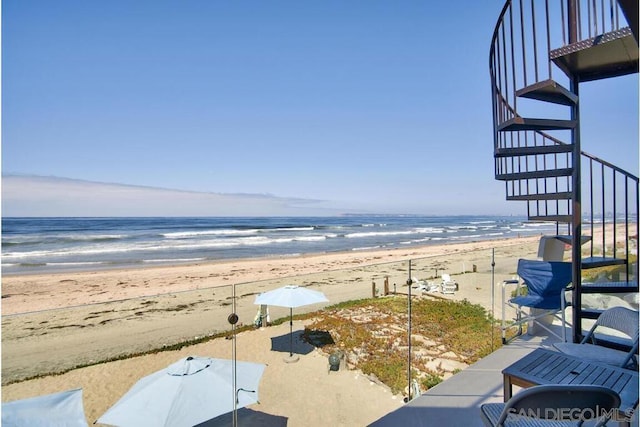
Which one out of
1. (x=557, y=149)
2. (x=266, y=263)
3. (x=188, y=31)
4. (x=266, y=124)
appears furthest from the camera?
(x=266, y=124)

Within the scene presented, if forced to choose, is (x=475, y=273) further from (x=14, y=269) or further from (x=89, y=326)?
(x=14, y=269)

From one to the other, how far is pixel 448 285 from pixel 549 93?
2.52m

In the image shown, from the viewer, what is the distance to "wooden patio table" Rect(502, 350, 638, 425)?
57.7 inches

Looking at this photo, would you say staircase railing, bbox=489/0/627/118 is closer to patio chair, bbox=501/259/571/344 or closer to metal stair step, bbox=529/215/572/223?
metal stair step, bbox=529/215/572/223

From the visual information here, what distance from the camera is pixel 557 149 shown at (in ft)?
10.3

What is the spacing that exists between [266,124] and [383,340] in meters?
18.6

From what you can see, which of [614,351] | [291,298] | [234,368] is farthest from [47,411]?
[614,351]

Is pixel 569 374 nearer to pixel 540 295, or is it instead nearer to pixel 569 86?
pixel 540 295

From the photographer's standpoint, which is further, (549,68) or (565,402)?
(549,68)

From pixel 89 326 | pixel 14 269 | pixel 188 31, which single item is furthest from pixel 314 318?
pixel 14 269

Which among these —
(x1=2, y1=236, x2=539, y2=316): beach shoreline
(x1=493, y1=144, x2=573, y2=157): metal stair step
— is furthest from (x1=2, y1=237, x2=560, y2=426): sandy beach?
(x1=2, y1=236, x2=539, y2=316): beach shoreline

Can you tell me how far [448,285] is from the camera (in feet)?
14.2

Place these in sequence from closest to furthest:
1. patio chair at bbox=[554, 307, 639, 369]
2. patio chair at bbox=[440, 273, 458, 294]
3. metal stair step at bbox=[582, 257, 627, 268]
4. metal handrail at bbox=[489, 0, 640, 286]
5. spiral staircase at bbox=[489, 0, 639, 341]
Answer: patio chair at bbox=[554, 307, 639, 369] < spiral staircase at bbox=[489, 0, 639, 341] < metal handrail at bbox=[489, 0, 640, 286] < metal stair step at bbox=[582, 257, 627, 268] < patio chair at bbox=[440, 273, 458, 294]

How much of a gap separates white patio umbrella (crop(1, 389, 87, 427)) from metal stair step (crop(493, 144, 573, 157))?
4048mm
